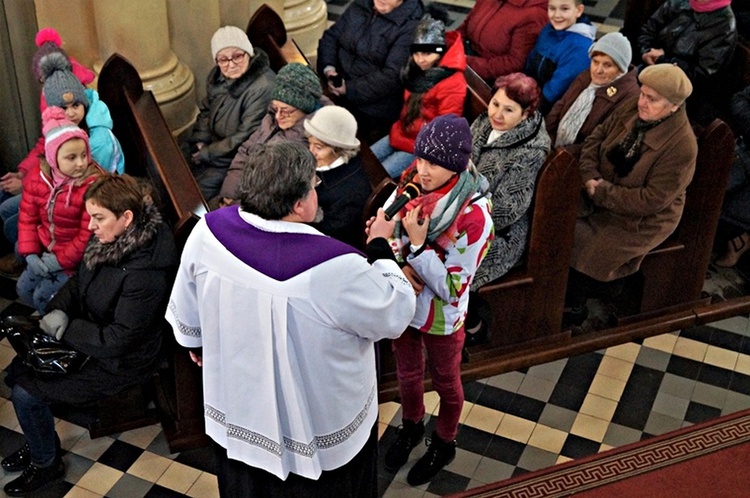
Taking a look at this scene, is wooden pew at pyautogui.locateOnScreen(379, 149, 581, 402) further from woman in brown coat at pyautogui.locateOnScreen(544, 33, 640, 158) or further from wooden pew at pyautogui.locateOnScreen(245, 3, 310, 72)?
wooden pew at pyautogui.locateOnScreen(245, 3, 310, 72)

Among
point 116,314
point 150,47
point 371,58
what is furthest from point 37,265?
point 371,58

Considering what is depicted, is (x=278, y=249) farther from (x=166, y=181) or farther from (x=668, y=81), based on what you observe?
(x=668, y=81)

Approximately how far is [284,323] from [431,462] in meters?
1.71

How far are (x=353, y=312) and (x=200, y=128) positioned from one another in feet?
9.66

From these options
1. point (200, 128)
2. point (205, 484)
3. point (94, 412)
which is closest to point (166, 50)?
point (200, 128)

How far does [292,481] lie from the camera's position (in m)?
3.72

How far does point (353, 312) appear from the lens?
319 centimetres

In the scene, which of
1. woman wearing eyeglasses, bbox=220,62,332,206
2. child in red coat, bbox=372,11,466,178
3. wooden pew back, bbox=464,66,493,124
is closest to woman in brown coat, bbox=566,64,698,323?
wooden pew back, bbox=464,66,493,124

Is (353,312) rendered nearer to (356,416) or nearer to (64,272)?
(356,416)

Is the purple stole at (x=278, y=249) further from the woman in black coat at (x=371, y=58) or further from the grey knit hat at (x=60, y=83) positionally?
the woman in black coat at (x=371, y=58)

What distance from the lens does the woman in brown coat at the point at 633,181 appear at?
475 cm

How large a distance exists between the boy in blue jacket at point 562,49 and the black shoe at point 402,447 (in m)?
2.20

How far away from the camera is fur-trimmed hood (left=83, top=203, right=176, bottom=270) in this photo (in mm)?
4184

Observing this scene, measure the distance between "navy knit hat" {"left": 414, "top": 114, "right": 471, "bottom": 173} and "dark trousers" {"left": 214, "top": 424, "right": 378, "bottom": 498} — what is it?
103 cm
